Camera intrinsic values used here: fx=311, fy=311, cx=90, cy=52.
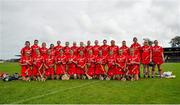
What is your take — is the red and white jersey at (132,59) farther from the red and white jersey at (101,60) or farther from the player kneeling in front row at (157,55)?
the red and white jersey at (101,60)

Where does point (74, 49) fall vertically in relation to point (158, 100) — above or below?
above

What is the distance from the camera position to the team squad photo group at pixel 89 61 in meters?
16.1

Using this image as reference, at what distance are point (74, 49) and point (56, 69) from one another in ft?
4.97

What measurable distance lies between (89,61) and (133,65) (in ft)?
8.10

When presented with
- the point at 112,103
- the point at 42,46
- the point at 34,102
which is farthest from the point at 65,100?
the point at 42,46

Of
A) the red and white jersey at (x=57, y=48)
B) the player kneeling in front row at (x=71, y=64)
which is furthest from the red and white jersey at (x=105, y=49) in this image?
the red and white jersey at (x=57, y=48)

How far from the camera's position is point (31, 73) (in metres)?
16.5

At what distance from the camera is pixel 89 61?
16859mm

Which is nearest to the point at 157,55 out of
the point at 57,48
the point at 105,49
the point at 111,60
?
the point at 111,60

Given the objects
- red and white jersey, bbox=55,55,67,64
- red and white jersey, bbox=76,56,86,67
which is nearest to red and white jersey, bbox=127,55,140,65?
red and white jersey, bbox=76,56,86,67

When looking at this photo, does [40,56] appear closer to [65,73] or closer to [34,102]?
[65,73]

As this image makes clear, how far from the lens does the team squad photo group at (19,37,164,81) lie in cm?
1609

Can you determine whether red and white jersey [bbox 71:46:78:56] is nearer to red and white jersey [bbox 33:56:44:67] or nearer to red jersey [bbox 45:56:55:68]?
red jersey [bbox 45:56:55:68]

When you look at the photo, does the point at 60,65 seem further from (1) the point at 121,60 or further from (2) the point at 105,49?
(1) the point at 121,60
